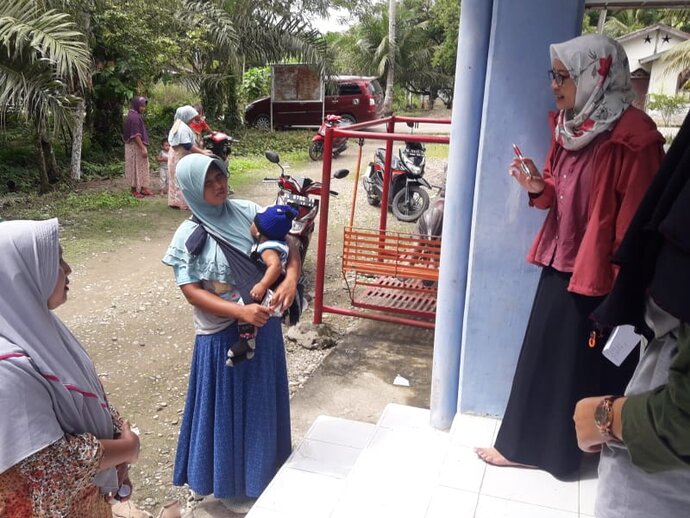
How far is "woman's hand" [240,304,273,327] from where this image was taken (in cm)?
238

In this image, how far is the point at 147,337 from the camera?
479 cm

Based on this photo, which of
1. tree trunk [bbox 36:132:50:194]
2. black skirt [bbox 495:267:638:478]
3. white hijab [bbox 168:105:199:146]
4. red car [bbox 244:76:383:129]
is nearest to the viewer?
black skirt [bbox 495:267:638:478]

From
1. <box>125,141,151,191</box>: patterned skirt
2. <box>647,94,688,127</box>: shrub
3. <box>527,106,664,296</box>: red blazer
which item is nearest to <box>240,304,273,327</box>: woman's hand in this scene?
<box>527,106,664,296</box>: red blazer

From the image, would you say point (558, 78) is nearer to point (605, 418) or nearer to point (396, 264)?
point (605, 418)

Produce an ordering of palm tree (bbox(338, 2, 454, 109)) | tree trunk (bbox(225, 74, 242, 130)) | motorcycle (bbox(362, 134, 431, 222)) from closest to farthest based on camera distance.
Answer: motorcycle (bbox(362, 134, 431, 222)) < tree trunk (bbox(225, 74, 242, 130)) < palm tree (bbox(338, 2, 454, 109))

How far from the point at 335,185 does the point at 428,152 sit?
160 inches

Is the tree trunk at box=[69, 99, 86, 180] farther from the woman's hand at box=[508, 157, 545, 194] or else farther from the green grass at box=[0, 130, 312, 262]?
the woman's hand at box=[508, 157, 545, 194]

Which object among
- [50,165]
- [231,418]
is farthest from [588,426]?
[50,165]

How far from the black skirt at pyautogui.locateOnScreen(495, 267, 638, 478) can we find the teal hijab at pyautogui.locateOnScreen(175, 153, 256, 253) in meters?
1.15

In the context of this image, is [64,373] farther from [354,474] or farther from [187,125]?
[187,125]

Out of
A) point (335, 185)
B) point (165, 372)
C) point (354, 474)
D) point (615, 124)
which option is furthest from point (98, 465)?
point (335, 185)

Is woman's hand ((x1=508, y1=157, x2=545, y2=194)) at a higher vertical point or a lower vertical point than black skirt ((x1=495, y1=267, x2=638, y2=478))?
higher

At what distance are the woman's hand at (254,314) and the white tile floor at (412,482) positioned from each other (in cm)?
70

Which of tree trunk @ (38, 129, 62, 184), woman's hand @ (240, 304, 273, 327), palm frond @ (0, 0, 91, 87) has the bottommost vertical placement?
tree trunk @ (38, 129, 62, 184)
